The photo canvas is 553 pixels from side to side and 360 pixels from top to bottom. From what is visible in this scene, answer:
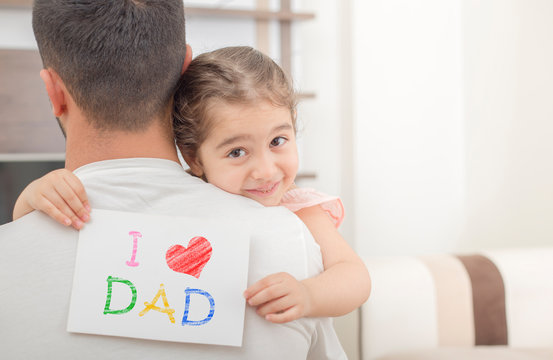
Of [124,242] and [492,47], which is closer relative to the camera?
[124,242]

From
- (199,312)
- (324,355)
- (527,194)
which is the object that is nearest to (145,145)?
(199,312)

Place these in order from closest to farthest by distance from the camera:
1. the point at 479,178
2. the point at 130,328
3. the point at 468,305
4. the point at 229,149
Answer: the point at 130,328 < the point at 229,149 < the point at 468,305 < the point at 479,178

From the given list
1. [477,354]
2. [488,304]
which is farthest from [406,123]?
[477,354]

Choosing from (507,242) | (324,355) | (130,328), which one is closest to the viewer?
(130,328)

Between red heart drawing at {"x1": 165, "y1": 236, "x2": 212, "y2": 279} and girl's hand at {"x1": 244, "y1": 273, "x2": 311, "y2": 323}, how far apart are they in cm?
7

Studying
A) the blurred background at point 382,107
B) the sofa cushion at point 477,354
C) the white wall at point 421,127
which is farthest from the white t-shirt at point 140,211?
the white wall at point 421,127

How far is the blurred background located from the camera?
3.13m

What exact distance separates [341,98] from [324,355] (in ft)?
9.12

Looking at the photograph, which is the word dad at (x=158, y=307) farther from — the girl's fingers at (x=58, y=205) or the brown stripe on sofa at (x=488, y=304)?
the brown stripe on sofa at (x=488, y=304)

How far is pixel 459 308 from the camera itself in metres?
1.71

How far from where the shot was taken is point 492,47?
3105 millimetres

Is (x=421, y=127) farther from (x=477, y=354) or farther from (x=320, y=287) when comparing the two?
(x=320, y=287)

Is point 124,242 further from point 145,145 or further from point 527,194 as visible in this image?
point 527,194

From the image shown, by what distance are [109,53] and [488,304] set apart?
1.32 meters
